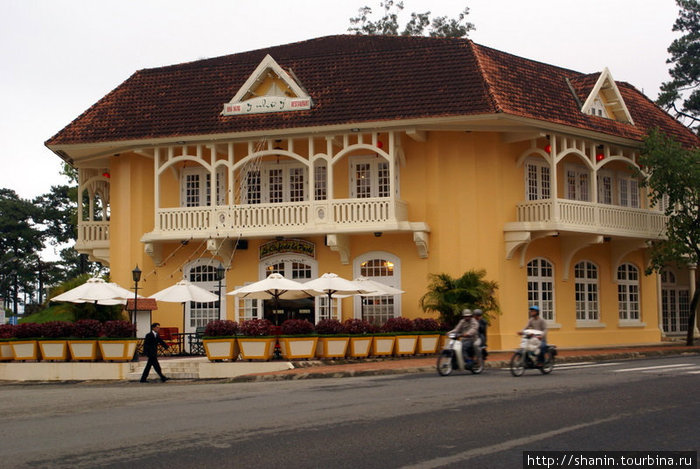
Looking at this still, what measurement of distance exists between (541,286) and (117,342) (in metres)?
13.6

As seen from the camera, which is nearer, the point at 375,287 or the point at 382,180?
the point at 375,287

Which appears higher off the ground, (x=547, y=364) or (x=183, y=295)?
(x=183, y=295)

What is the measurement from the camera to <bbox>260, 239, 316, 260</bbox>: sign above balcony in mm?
30078

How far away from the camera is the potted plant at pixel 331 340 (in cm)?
2464

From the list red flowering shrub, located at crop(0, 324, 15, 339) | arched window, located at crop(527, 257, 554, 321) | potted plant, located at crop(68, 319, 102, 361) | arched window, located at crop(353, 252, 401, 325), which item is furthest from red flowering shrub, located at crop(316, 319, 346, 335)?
red flowering shrub, located at crop(0, 324, 15, 339)

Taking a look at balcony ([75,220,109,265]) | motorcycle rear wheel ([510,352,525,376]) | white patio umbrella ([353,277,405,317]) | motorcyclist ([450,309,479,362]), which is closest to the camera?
motorcycle rear wheel ([510,352,525,376])

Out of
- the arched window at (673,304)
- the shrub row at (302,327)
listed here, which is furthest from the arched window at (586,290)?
the shrub row at (302,327)

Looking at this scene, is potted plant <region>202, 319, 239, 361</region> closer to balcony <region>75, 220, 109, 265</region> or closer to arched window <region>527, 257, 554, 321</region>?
balcony <region>75, 220, 109, 265</region>

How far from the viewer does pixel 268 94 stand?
30047 mm

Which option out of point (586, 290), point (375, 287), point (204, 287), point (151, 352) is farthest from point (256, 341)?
point (586, 290)

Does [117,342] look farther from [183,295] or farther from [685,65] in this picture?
[685,65]

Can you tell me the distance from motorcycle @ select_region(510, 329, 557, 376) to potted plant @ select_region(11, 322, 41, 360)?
14061mm

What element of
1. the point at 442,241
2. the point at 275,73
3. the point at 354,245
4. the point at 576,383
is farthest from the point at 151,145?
the point at 576,383

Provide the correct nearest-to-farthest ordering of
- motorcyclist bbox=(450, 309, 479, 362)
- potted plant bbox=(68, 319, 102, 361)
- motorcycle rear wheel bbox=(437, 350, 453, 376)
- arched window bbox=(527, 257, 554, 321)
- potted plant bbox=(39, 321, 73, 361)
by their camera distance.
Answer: motorcycle rear wheel bbox=(437, 350, 453, 376) → motorcyclist bbox=(450, 309, 479, 362) → potted plant bbox=(68, 319, 102, 361) → potted plant bbox=(39, 321, 73, 361) → arched window bbox=(527, 257, 554, 321)
